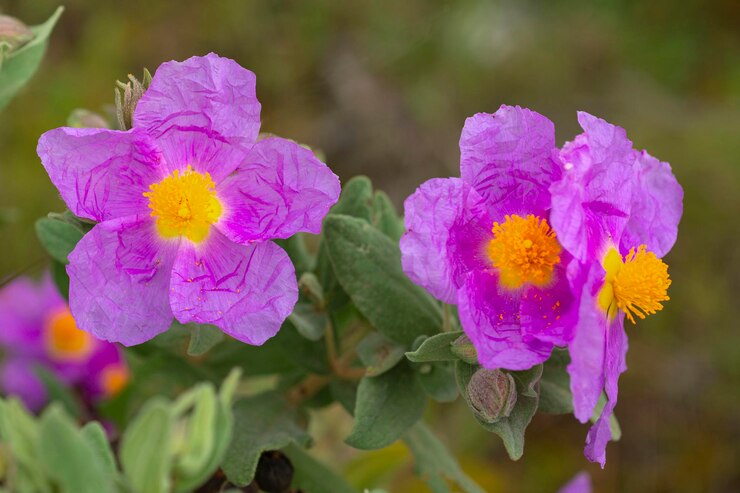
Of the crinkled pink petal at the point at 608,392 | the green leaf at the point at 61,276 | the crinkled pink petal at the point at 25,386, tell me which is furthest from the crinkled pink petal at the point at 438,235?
the crinkled pink petal at the point at 25,386

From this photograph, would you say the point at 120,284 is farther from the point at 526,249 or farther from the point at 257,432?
the point at 526,249

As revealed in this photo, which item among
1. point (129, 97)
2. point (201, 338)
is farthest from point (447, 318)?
point (129, 97)

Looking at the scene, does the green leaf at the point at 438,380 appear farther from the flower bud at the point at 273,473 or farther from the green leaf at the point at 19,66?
the green leaf at the point at 19,66

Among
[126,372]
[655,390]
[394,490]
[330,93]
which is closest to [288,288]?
[126,372]

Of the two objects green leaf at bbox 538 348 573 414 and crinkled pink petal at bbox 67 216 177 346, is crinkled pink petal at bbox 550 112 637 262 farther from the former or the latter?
crinkled pink petal at bbox 67 216 177 346

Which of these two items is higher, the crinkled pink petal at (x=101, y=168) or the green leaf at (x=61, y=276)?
the crinkled pink petal at (x=101, y=168)
